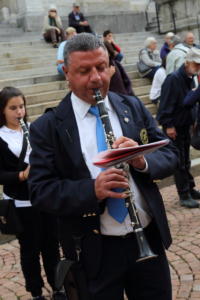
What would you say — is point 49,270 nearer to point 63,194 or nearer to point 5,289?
point 5,289

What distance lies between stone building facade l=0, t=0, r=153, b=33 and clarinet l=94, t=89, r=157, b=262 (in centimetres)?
1383

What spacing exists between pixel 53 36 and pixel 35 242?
10.3 metres

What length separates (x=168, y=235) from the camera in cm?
222

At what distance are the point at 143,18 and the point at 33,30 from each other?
4.71m

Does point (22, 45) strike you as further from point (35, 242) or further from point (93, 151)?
point (93, 151)

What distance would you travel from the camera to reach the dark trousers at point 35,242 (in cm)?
357

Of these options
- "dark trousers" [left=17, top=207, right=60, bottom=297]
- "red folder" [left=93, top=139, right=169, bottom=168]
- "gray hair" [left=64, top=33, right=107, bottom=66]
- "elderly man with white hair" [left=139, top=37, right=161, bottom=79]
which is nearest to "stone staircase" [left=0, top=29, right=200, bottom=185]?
"elderly man with white hair" [left=139, top=37, right=161, bottom=79]

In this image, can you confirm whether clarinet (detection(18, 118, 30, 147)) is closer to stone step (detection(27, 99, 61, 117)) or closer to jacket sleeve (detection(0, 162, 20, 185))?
jacket sleeve (detection(0, 162, 20, 185))

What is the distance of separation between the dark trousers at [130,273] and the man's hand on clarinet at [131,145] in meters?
0.37

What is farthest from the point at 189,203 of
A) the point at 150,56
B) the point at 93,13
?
the point at 93,13

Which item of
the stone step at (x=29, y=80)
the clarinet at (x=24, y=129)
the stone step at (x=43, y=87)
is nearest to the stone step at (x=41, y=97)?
the stone step at (x=43, y=87)

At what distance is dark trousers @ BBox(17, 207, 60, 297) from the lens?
357cm

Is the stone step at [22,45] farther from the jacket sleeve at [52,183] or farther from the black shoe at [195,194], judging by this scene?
the jacket sleeve at [52,183]

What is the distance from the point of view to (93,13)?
1672 centimetres
